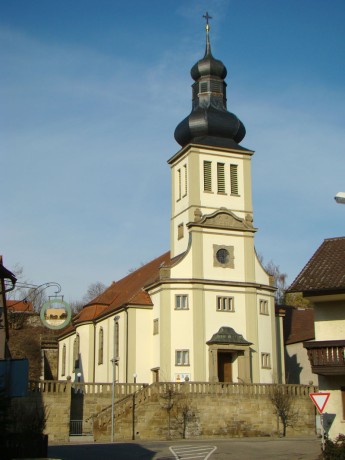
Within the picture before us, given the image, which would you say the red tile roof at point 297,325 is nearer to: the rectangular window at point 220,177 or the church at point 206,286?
the church at point 206,286

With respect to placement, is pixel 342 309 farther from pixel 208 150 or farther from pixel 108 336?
pixel 108 336

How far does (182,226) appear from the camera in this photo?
173 feet

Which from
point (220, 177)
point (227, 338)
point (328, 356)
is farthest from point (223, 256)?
point (328, 356)

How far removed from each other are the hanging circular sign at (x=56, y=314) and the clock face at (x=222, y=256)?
26566 mm

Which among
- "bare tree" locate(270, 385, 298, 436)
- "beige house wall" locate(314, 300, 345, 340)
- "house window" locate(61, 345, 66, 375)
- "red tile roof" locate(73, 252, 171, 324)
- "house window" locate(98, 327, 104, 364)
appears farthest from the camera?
"house window" locate(61, 345, 66, 375)

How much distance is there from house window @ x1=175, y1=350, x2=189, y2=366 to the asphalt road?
14213 millimetres

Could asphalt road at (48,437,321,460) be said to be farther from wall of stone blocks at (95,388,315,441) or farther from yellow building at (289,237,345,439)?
wall of stone blocks at (95,388,315,441)

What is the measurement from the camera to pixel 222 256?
5075 cm

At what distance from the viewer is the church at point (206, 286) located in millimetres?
48031

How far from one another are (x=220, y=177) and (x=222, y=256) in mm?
6006

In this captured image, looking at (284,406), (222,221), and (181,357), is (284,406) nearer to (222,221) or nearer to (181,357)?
(181,357)

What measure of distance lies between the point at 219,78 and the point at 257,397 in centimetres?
2515

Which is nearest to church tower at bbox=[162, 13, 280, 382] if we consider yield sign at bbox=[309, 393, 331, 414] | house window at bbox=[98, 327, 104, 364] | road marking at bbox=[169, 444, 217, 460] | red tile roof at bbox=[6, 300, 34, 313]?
house window at bbox=[98, 327, 104, 364]

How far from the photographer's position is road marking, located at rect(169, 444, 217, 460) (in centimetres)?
2655
